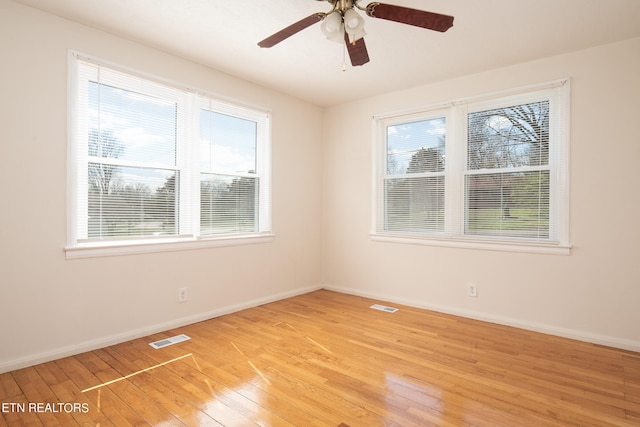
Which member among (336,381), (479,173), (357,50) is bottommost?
(336,381)

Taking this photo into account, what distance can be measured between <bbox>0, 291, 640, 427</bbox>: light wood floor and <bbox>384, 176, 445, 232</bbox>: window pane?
1.30m

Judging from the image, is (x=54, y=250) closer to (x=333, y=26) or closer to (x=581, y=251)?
(x=333, y=26)

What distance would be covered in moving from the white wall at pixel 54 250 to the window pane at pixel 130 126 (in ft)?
0.79

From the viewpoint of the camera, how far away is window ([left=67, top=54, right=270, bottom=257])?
2.93 metres

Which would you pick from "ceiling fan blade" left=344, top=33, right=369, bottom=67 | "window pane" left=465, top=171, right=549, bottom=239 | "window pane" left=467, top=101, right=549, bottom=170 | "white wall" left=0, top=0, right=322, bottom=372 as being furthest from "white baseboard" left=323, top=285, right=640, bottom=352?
"ceiling fan blade" left=344, top=33, right=369, bottom=67

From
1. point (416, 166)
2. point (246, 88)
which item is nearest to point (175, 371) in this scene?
point (246, 88)

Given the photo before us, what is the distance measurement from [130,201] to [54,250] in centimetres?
70

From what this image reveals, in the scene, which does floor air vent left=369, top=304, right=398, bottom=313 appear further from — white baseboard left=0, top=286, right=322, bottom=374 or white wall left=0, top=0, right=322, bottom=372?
white wall left=0, top=0, right=322, bottom=372

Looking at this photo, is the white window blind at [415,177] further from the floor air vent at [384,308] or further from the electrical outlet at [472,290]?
the floor air vent at [384,308]

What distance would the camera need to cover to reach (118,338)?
3.05 m

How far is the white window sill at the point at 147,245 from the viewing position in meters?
2.87

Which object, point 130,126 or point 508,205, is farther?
point 508,205

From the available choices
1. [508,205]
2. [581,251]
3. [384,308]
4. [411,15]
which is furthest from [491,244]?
[411,15]

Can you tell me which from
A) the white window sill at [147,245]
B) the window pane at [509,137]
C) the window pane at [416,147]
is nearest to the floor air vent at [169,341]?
the white window sill at [147,245]
